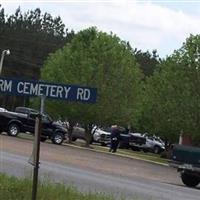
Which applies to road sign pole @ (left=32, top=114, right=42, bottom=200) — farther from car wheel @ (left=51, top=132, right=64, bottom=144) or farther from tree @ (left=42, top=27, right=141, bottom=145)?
tree @ (left=42, top=27, right=141, bottom=145)

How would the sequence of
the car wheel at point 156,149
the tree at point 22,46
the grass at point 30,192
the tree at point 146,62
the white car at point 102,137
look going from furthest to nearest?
1. the tree at point 146,62
2. the tree at point 22,46
3. the car wheel at point 156,149
4. the white car at point 102,137
5. the grass at point 30,192

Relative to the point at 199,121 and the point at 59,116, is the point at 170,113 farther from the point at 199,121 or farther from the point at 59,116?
the point at 59,116

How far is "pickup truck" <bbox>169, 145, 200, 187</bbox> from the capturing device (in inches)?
904

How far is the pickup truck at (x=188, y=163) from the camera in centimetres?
2297

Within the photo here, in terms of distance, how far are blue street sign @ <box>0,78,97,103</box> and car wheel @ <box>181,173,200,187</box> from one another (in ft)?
45.9

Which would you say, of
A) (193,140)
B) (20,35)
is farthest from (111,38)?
(20,35)

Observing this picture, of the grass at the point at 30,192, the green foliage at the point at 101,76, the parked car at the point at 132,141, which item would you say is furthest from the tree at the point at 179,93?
the grass at the point at 30,192

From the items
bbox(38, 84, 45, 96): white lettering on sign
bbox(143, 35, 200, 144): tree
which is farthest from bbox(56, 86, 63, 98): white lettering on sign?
bbox(143, 35, 200, 144): tree

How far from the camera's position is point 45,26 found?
391 ft

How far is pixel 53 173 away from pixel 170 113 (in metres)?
20.6

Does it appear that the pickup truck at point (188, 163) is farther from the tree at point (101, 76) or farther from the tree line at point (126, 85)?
the tree at point (101, 76)

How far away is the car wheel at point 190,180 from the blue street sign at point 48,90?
45.9 ft

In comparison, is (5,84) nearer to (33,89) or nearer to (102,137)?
(33,89)

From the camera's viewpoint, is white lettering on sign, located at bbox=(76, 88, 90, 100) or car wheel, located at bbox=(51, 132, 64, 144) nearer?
white lettering on sign, located at bbox=(76, 88, 90, 100)
